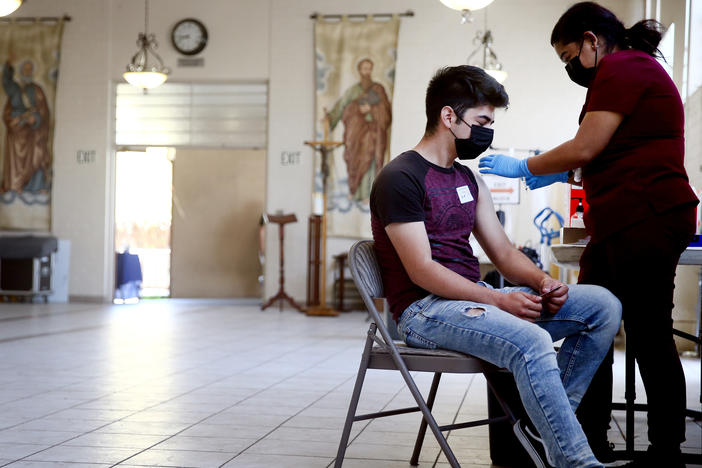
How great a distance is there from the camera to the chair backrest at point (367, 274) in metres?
2.19

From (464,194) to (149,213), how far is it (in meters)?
10.9

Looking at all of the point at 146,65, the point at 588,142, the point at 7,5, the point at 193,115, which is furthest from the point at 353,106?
the point at 588,142

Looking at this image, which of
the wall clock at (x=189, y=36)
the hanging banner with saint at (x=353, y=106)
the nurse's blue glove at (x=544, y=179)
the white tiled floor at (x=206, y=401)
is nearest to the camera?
the nurse's blue glove at (x=544, y=179)

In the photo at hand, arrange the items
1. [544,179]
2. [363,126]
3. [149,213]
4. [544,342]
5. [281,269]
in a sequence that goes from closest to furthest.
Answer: [544,342] < [544,179] < [281,269] < [363,126] < [149,213]

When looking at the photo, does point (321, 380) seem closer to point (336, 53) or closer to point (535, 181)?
point (535, 181)

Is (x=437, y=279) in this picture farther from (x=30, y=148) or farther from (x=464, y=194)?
(x=30, y=148)

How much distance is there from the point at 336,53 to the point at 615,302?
27.5 feet

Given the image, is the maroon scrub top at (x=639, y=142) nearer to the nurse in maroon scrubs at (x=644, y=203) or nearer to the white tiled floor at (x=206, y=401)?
the nurse in maroon scrubs at (x=644, y=203)

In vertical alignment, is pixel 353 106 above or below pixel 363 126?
above

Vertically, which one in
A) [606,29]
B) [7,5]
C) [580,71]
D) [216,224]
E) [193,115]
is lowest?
[216,224]

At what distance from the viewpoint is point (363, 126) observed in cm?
1010

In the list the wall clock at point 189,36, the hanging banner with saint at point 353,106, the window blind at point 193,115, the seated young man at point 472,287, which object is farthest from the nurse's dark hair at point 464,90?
Result: the wall clock at point 189,36

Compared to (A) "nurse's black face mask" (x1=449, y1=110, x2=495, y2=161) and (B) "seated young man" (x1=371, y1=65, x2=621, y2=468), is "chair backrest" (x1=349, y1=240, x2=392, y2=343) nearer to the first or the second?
(B) "seated young man" (x1=371, y1=65, x2=621, y2=468)

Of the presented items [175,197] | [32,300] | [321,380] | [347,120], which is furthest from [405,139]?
[321,380]
